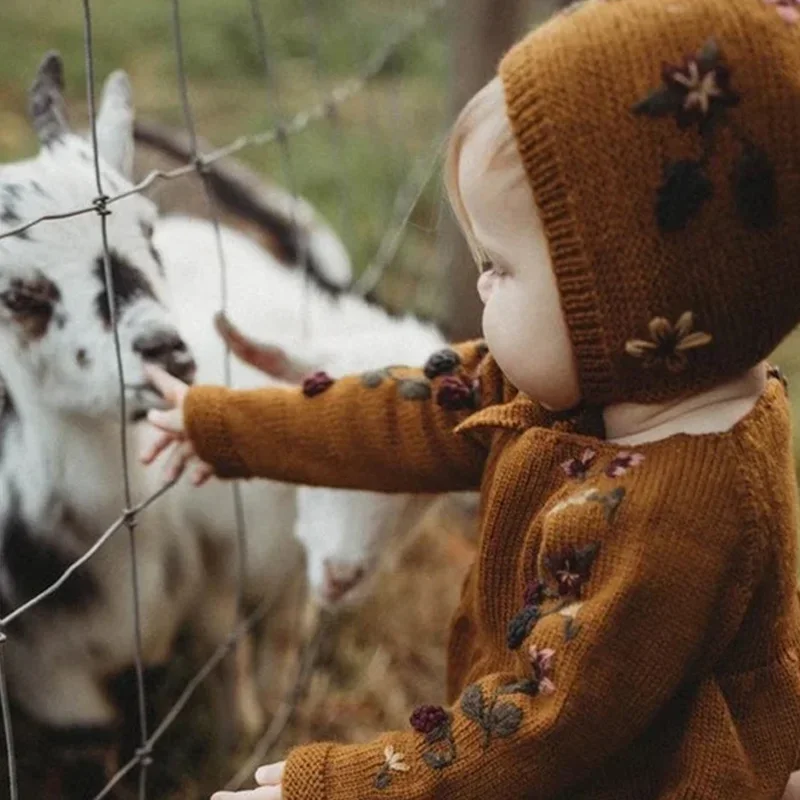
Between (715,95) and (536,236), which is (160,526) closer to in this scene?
(536,236)

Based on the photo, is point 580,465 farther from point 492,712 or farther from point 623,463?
point 492,712

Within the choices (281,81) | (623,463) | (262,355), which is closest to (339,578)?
(262,355)

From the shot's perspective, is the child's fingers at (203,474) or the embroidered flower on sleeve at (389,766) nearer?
the embroidered flower on sleeve at (389,766)

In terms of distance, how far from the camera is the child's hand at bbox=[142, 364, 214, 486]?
131 centimetres

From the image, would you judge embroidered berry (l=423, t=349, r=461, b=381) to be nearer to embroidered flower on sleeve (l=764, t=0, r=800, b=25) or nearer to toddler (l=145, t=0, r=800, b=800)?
toddler (l=145, t=0, r=800, b=800)

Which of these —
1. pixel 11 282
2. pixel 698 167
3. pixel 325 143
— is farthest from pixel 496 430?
pixel 325 143

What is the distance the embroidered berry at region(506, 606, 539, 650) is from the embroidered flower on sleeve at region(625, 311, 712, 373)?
0.22m

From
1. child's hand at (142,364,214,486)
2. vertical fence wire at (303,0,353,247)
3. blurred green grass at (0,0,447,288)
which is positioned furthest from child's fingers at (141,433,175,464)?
blurred green grass at (0,0,447,288)

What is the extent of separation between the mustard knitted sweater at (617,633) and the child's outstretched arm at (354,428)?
0.08 meters

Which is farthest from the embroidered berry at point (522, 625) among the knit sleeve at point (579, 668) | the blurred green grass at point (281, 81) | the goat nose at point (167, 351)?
the blurred green grass at point (281, 81)

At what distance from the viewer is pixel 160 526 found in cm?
163

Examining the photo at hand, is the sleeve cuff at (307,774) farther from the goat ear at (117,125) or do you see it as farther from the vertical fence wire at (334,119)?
the vertical fence wire at (334,119)

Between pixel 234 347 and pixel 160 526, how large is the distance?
0.25m

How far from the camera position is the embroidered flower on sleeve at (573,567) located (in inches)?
40.4
